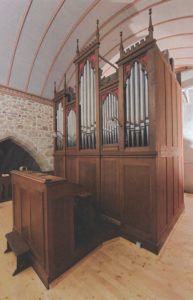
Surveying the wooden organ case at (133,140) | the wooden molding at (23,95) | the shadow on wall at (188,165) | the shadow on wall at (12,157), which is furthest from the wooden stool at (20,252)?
the shadow on wall at (188,165)

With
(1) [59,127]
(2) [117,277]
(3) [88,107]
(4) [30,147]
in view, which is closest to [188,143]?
(3) [88,107]

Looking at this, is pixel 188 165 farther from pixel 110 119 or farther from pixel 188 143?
pixel 110 119

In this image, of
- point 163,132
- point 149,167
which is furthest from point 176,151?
point 149,167

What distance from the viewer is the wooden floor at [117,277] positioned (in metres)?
1.62

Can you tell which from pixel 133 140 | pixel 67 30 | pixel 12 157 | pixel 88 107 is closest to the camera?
pixel 133 140

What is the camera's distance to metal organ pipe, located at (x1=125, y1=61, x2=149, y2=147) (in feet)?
7.82

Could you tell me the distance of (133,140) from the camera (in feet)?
8.32

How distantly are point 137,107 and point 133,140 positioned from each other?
0.51 meters

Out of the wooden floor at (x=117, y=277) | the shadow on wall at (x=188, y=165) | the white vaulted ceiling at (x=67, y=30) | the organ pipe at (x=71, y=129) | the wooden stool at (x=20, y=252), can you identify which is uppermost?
the white vaulted ceiling at (x=67, y=30)

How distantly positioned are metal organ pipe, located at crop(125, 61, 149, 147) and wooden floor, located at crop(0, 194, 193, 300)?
1590 mm

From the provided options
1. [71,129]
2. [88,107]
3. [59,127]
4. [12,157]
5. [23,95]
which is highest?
[23,95]

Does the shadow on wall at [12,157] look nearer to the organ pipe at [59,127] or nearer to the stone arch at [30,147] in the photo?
the stone arch at [30,147]

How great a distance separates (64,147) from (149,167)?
7.60 feet

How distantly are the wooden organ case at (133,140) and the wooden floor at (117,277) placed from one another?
10.3 inches
